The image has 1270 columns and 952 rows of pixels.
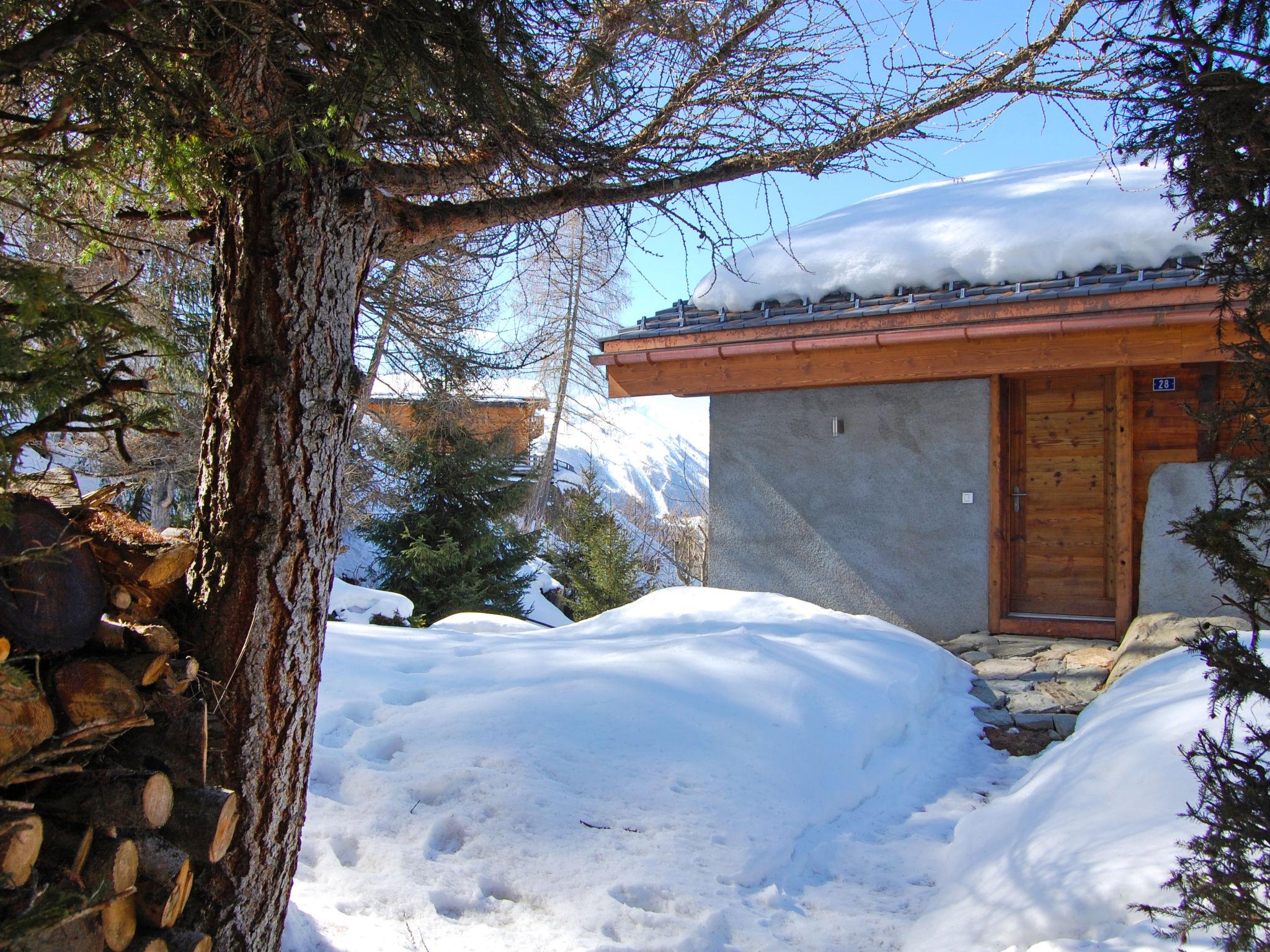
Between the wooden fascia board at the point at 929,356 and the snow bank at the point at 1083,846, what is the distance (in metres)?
3.58

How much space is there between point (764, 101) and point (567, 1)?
0.89 metres

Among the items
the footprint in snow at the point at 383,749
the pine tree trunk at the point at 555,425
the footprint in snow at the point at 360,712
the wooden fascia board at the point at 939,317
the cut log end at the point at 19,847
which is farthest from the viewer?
the pine tree trunk at the point at 555,425

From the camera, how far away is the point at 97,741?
196 centimetres

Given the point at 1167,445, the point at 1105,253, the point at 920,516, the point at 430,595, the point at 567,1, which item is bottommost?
the point at 430,595

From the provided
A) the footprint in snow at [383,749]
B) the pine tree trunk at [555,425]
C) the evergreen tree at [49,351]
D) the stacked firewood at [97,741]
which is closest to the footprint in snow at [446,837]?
the footprint in snow at [383,749]

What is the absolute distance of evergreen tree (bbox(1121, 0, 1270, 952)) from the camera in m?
1.89

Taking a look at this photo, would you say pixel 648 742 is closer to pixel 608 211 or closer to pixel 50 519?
pixel 608 211

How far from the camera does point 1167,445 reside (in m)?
7.54

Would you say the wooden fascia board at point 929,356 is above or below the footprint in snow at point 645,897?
above

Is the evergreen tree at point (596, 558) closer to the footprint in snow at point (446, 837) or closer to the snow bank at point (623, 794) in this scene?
the snow bank at point (623, 794)

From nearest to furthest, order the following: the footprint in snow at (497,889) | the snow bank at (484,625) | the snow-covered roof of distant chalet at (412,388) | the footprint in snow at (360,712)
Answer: the footprint in snow at (497,889)
the footprint in snow at (360,712)
the snow bank at (484,625)
the snow-covered roof of distant chalet at (412,388)

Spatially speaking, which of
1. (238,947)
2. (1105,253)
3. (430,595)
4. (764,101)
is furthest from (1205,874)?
(430,595)

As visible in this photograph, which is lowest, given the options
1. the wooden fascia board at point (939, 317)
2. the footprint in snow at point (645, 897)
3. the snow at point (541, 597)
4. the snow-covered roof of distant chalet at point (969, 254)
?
the snow at point (541, 597)

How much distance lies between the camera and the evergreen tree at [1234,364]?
6.21ft
